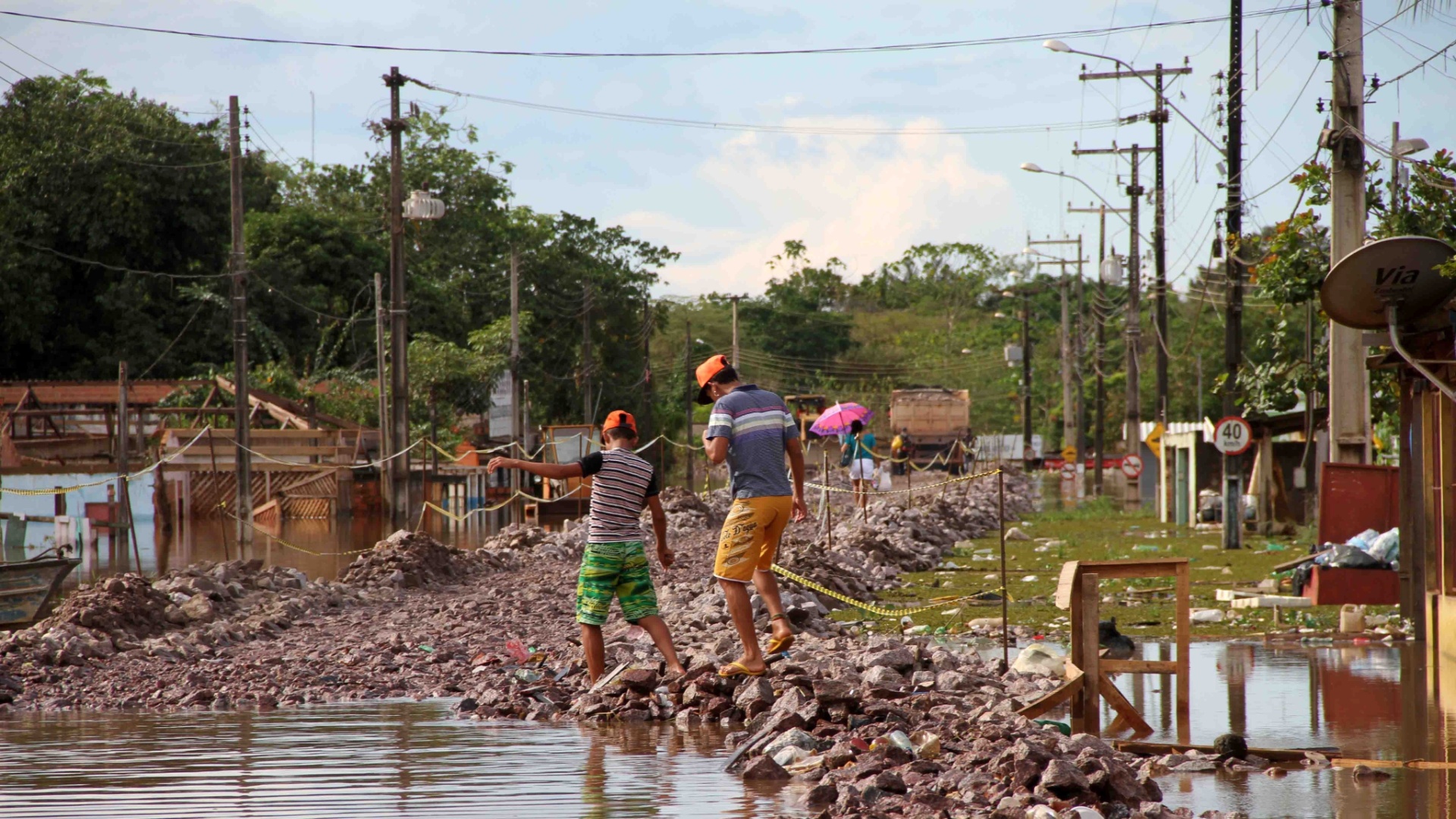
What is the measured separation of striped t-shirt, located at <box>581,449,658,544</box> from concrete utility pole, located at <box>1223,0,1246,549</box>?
1343 centimetres

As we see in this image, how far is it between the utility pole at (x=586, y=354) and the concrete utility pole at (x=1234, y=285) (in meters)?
29.4

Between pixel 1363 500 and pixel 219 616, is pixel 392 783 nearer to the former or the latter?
pixel 219 616

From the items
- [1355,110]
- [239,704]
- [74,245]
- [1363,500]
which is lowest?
[239,704]

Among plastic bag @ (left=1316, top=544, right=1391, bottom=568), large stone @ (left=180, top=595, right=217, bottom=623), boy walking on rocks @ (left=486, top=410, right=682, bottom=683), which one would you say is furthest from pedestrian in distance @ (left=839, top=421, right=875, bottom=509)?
boy walking on rocks @ (left=486, top=410, right=682, bottom=683)

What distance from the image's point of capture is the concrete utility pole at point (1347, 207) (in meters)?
13.3

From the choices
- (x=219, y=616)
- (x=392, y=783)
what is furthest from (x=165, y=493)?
(x=392, y=783)

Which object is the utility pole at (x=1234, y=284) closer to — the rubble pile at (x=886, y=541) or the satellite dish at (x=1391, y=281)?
the rubble pile at (x=886, y=541)

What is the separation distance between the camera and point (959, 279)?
102000mm

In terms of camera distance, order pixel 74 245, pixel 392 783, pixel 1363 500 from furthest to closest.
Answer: pixel 74 245, pixel 1363 500, pixel 392 783

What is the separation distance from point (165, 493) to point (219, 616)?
2168 centimetres

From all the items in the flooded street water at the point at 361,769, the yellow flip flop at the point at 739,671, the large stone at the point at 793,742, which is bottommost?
the flooded street water at the point at 361,769

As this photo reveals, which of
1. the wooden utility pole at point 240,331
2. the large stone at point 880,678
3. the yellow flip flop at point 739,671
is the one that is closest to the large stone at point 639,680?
the yellow flip flop at point 739,671

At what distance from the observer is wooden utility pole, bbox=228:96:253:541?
1037 inches

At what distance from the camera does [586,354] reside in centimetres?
4875
